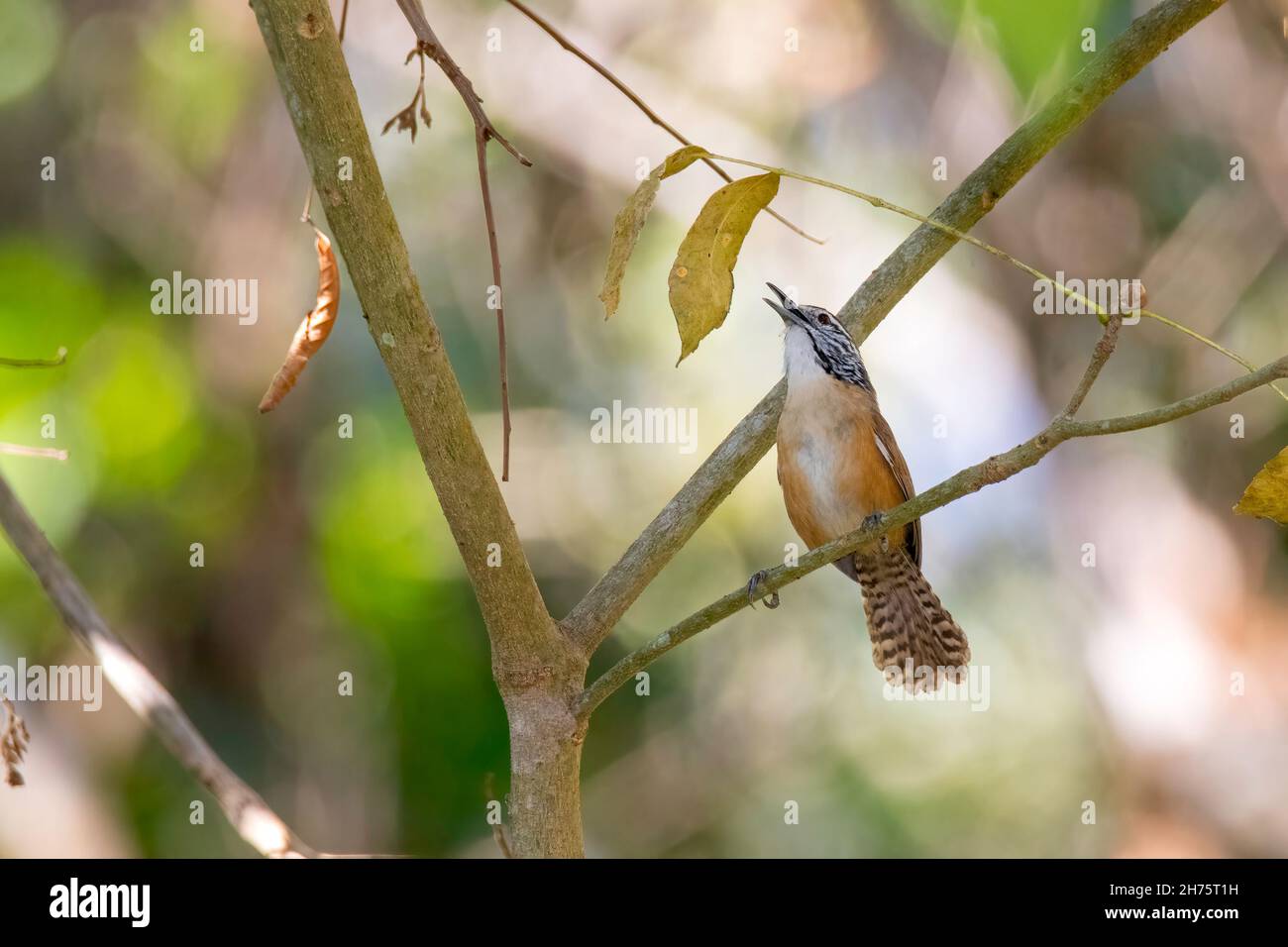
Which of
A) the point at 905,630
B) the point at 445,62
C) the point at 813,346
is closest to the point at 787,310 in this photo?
the point at 813,346

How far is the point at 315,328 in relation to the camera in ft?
7.80

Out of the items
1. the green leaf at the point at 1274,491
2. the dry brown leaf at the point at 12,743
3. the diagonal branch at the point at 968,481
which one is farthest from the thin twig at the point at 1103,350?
the dry brown leaf at the point at 12,743

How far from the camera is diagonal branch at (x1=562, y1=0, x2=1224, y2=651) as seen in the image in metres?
2.15

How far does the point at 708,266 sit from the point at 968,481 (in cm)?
50

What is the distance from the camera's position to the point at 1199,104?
333 inches

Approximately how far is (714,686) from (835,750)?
1.05 m

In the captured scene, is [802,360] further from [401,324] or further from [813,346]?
[401,324]

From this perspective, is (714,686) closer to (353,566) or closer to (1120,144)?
(353,566)

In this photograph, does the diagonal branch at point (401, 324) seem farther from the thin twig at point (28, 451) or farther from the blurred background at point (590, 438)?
the blurred background at point (590, 438)

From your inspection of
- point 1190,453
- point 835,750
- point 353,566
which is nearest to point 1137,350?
point 1190,453

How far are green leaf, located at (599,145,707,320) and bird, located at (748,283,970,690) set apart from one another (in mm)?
2518

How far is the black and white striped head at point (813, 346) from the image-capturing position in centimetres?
445

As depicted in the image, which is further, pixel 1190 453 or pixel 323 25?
pixel 1190 453

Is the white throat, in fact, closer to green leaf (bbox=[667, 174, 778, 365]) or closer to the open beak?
the open beak
